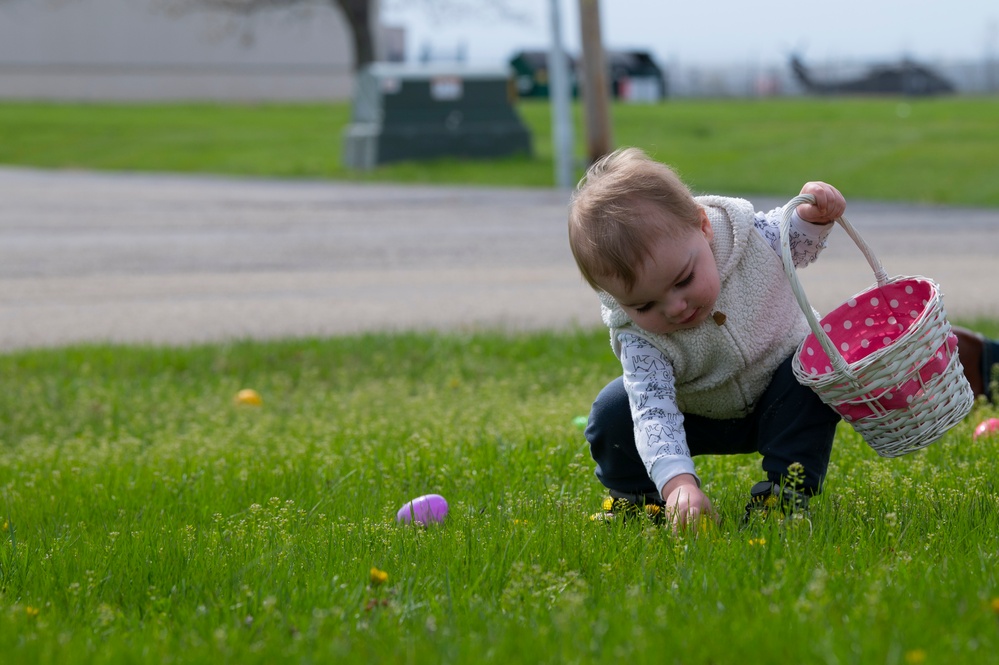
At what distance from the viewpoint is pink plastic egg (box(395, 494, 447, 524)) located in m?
3.21

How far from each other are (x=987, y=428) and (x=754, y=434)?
3.82 ft

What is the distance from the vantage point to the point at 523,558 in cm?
275

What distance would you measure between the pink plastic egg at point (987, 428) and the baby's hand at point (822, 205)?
1.12m

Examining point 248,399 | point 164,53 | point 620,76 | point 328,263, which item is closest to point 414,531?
point 248,399

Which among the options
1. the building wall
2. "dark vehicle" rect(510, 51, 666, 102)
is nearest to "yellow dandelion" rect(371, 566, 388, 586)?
"dark vehicle" rect(510, 51, 666, 102)

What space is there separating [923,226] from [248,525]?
9.85 meters

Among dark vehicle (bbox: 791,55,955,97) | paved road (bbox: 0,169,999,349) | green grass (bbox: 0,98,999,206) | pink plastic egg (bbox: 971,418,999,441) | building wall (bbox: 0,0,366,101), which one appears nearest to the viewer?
pink plastic egg (bbox: 971,418,999,441)

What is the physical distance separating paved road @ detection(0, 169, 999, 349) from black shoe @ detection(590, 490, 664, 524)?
3791 mm

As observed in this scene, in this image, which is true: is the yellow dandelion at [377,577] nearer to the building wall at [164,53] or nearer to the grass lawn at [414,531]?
the grass lawn at [414,531]

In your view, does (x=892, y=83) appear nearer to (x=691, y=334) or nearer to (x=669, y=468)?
(x=691, y=334)

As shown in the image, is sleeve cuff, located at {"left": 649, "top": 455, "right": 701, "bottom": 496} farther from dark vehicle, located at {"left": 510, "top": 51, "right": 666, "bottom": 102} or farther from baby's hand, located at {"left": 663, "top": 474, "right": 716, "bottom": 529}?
dark vehicle, located at {"left": 510, "top": 51, "right": 666, "bottom": 102}

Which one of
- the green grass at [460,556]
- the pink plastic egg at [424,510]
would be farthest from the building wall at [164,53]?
the pink plastic egg at [424,510]

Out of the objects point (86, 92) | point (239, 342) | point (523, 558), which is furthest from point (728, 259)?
point (86, 92)

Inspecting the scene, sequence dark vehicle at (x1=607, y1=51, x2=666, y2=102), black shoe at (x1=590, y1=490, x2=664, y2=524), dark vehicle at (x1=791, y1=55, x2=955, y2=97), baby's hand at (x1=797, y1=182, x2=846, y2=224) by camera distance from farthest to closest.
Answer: dark vehicle at (x1=791, y1=55, x2=955, y2=97) < dark vehicle at (x1=607, y1=51, x2=666, y2=102) < baby's hand at (x1=797, y1=182, x2=846, y2=224) < black shoe at (x1=590, y1=490, x2=664, y2=524)
